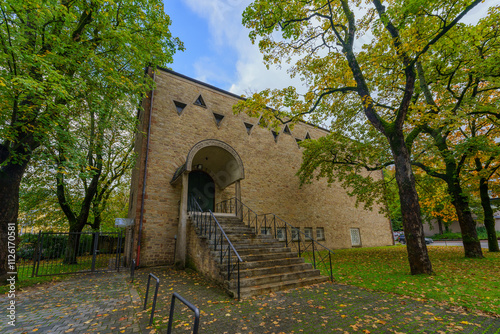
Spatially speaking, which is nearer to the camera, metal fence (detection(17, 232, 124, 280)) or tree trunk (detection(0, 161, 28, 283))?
tree trunk (detection(0, 161, 28, 283))

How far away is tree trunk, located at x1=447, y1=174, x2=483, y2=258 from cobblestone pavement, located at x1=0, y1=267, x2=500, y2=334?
7964 mm

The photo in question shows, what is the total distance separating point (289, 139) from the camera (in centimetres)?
1677

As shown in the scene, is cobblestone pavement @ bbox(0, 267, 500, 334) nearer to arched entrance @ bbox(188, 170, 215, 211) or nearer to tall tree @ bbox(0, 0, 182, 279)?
tall tree @ bbox(0, 0, 182, 279)

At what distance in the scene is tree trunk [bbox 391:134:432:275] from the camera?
22.2 feet

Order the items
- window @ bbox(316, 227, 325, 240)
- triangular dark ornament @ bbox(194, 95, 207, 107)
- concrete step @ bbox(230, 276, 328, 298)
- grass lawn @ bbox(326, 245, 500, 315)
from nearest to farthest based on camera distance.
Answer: grass lawn @ bbox(326, 245, 500, 315), concrete step @ bbox(230, 276, 328, 298), triangular dark ornament @ bbox(194, 95, 207, 107), window @ bbox(316, 227, 325, 240)

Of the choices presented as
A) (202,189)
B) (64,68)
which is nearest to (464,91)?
(202,189)

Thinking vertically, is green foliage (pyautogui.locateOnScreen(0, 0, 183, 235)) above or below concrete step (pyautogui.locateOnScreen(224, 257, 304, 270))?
above

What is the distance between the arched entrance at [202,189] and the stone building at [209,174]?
5 cm

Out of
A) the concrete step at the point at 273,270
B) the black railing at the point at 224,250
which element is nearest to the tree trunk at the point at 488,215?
the concrete step at the point at 273,270

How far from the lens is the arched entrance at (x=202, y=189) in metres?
12.0

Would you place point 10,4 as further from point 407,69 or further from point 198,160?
point 407,69

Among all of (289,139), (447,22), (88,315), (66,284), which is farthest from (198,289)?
(289,139)

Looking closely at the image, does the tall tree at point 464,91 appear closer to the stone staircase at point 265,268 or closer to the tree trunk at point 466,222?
the tree trunk at point 466,222

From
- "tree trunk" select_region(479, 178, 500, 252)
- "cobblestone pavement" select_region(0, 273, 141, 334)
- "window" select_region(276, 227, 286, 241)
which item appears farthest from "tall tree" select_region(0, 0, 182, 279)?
"tree trunk" select_region(479, 178, 500, 252)
